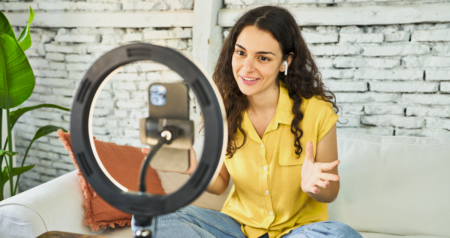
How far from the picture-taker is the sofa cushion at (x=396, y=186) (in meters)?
1.45

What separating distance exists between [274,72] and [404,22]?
33.1 inches

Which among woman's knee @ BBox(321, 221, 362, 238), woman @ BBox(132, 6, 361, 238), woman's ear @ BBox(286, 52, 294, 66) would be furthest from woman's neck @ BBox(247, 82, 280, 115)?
woman's knee @ BBox(321, 221, 362, 238)

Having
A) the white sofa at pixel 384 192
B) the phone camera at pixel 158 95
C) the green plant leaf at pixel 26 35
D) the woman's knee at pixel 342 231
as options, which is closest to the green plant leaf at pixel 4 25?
the green plant leaf at pixel 26 35

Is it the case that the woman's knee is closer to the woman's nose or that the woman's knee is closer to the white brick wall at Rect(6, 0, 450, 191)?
the woman's nose

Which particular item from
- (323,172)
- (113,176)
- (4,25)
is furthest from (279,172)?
(4,25)

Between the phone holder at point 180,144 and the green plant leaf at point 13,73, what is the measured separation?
1.38 metres

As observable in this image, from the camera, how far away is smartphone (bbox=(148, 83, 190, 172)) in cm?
51

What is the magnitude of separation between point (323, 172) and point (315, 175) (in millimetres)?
116

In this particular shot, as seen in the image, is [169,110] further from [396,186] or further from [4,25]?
[4,25]

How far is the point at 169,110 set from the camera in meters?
0.51

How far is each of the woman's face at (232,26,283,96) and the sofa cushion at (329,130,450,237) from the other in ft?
2.10

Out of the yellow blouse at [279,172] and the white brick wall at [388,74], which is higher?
the white brick wall at [388,74]

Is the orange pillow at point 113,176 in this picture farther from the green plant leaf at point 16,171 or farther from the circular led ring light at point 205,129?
the circular led ring light at point 205,129

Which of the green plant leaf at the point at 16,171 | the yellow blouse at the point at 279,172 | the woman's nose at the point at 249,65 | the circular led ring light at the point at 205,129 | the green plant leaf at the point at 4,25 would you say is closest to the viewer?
the circular led ring light at the point at 205,129
